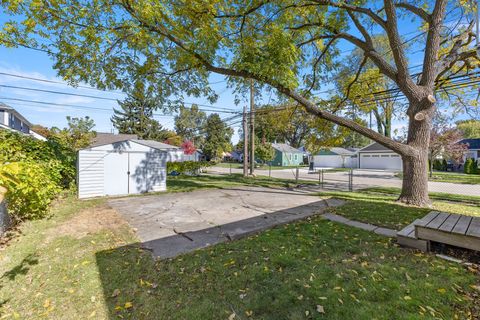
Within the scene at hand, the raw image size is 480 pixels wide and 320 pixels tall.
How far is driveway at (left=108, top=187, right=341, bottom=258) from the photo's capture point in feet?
13.3

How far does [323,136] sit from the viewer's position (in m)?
10.6

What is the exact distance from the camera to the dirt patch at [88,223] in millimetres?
4383

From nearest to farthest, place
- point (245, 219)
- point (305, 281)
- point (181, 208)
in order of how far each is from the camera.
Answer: point (305, 281)
point (245, 219)
point (181, 208)

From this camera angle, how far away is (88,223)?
5051mm

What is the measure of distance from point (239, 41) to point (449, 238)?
6262 mm

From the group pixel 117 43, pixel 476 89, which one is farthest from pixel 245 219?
pixel 476 89

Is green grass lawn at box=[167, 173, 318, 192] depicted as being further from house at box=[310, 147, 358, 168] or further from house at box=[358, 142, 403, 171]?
house at box=[310, 147, 358, 168]

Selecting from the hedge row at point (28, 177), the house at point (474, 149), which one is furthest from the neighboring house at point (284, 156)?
the hedge row at point (28, 177)

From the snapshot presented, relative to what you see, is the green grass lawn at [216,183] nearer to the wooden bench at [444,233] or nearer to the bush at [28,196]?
the bush at [28,196]

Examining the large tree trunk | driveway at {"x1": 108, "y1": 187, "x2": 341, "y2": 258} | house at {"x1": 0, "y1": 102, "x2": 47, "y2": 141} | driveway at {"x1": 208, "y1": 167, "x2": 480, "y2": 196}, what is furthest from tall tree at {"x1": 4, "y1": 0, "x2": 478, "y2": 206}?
house at {"x1": 0, "y1": 102, "x2": 47, "y2": 141}

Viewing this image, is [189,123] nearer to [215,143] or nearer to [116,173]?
[215,143]

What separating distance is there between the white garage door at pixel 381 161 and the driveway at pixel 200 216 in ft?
78.3

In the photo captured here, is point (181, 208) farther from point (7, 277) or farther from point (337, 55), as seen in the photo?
point (337, 55)

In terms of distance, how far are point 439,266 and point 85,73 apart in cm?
863
